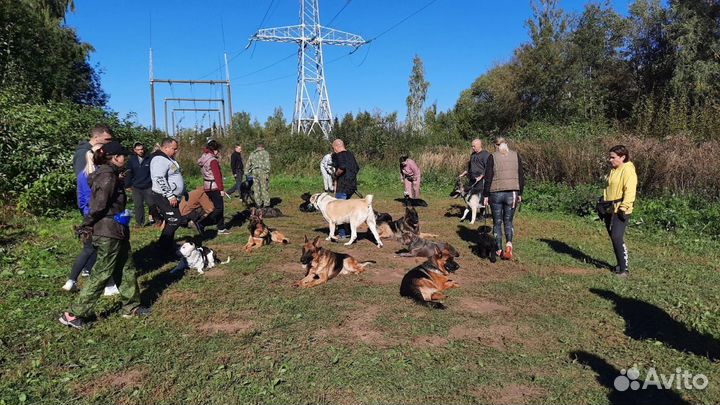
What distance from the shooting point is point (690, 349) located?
12.6ft

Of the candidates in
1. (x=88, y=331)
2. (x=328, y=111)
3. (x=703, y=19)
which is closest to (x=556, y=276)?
(x=88, y=331)

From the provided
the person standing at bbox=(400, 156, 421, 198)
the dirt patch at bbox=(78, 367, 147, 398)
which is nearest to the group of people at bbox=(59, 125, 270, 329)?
the dirt patch at bbox=(78, 367, 147, 398)

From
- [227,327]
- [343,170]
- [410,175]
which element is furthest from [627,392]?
[410,175]

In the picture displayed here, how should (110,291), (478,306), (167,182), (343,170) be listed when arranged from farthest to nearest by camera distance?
(343,170) < (167,182) < (110,291) < (478,306)

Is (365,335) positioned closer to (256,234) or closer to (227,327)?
(227,327)

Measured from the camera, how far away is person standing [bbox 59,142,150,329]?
4.00 metres

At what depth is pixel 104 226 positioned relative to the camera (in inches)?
159

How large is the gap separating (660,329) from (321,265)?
3936 mm

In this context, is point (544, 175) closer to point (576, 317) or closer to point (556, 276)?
point (556, 276)

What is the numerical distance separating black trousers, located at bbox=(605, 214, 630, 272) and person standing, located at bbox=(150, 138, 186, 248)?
614cm

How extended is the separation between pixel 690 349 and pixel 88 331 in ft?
18.8

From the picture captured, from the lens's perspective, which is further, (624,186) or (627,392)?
(624,186)

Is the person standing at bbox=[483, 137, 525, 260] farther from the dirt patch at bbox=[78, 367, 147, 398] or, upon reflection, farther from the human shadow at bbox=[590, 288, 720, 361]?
the dirt patch at bbox=[78, 367, 147, 398]

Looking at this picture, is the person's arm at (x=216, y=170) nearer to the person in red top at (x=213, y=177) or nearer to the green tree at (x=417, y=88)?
the person in red top at (x=213, y=177)
